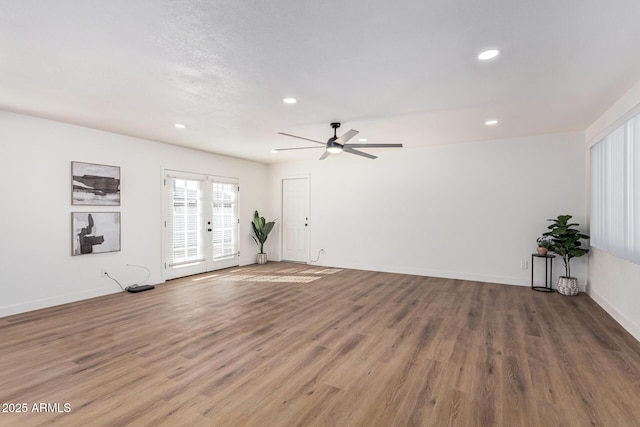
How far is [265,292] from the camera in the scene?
16.5ft

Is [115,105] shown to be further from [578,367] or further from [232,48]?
[578,367]

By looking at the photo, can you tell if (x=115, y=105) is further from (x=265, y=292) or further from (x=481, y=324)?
(x=481, y=324)

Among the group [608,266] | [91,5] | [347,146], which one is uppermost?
[91,5]

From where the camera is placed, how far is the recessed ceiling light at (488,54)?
2.46 meters

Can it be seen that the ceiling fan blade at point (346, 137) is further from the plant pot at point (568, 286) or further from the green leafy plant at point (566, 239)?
the plant pot at point (568, 286)

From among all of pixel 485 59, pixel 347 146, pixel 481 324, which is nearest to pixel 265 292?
pixel 347 146

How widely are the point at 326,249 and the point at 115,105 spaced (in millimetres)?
5100

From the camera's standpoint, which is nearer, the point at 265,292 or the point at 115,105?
the point at 115,105

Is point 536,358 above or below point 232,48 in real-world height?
below

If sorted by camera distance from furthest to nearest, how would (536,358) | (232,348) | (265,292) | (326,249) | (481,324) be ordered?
(326,249), (265,292), (481,324), (232,348), (536,358)

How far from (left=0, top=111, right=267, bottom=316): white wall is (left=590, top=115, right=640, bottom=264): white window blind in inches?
266

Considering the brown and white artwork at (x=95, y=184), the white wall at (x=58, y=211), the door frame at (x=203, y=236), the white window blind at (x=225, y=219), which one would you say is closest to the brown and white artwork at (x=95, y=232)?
the white wall at (x=58, y=211)

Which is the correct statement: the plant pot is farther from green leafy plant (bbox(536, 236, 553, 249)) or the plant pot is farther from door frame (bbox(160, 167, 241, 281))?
door frame (bbox(160, 167, 241, 281))

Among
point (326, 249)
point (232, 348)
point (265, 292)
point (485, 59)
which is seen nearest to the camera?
point (485, 59)
